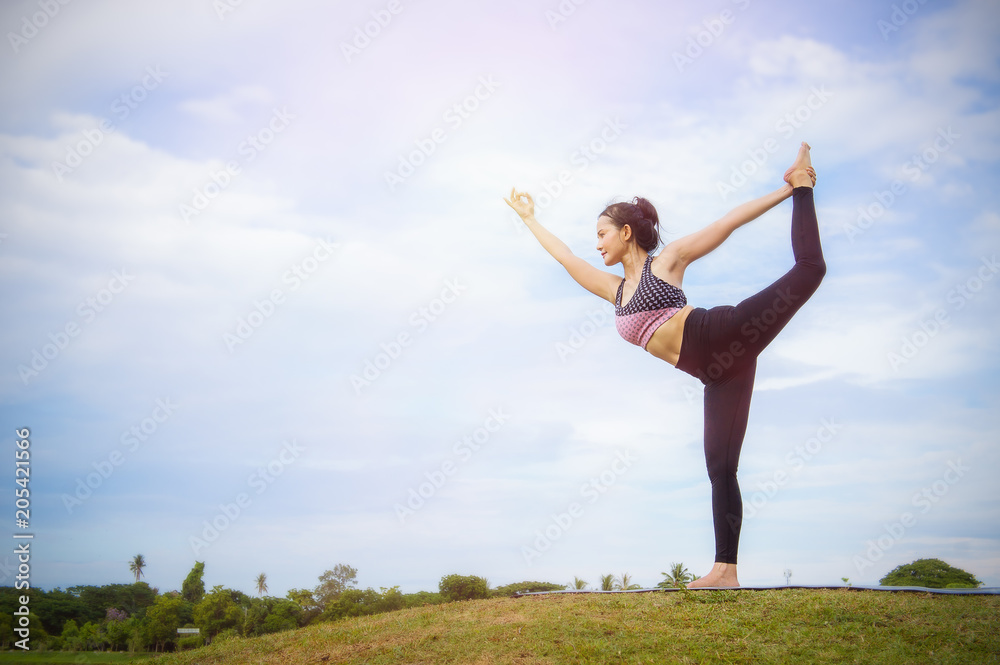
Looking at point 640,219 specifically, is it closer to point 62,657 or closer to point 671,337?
point 671,337

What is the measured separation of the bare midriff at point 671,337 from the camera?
24.8 feet

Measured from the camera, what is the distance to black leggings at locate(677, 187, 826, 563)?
726 centimetres

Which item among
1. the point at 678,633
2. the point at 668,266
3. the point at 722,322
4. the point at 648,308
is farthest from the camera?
the point at 668,266

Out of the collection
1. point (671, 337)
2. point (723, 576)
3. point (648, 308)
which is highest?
point (648, 308)

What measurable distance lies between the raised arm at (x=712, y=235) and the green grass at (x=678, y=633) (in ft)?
12.5

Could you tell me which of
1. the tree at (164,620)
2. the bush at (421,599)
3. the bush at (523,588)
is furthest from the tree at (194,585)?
the bush at (523,588)

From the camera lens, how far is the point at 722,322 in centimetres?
740

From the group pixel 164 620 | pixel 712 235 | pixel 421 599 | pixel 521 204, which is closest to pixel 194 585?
pixel 164 620

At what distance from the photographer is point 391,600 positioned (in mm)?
10727

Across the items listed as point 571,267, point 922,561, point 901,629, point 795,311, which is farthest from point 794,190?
point 922,561

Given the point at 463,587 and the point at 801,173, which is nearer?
the point at 801,173

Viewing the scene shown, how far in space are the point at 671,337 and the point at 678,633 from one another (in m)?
2.97

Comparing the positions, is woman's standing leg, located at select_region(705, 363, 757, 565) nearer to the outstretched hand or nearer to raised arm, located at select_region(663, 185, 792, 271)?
raised arm, located at select_region(663, 185, 792, 271)

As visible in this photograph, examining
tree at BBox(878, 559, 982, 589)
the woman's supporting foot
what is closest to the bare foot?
the woman's supporting foot
